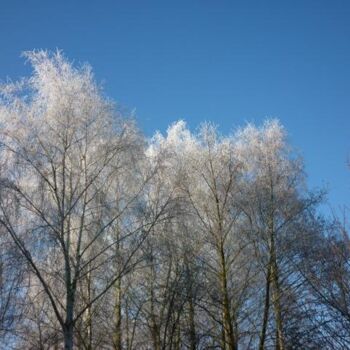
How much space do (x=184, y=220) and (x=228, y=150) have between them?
279 centimetres

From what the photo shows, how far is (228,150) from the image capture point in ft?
60.1

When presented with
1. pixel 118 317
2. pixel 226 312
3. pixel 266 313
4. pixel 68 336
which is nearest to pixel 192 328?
pixel 226 312

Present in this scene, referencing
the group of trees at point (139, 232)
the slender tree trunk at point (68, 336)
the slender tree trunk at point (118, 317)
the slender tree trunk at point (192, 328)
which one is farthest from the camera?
the slender tree trunk at point (118, 317)

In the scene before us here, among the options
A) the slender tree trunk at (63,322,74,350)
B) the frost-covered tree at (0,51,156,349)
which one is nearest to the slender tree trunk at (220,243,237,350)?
the frost-covered tree at (0,51,156,349)

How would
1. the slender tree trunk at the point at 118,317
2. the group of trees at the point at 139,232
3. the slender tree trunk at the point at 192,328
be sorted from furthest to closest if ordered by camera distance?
the slender tree trunk at the point at 118,317
the slender tree trunk at the point at 192,328
the group of trees at the point at 139,232

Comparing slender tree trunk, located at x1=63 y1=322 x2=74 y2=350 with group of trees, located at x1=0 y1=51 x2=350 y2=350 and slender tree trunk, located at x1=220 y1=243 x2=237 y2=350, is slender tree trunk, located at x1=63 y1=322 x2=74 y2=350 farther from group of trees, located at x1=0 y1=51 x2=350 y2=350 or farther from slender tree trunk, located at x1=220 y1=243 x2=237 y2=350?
slender tree trunk, located at x1=220 y1=243 x2=237 y2=350

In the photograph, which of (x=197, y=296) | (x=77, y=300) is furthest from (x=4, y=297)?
(x=197, y=296)

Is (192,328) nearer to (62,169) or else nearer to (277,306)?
(277,306)

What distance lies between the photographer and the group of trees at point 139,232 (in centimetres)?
1440

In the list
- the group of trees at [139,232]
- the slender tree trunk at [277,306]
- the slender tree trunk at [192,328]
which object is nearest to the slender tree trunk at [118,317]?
the group of trees at [139,232]

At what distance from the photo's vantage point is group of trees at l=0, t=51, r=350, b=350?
14.4 m

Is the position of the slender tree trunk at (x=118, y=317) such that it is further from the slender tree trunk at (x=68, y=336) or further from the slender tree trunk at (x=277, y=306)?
the slender tree trunk at (x=277, y=306)

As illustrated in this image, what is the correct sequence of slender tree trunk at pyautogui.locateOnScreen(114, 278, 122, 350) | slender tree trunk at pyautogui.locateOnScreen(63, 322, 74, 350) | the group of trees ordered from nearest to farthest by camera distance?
slender tree trunk at pyautogui.locateOnScreen(63, 322, 74, 350) → the group of trees → slender tree trunk at pyautogui.locateOnScreen(114, 278, 122, 350)

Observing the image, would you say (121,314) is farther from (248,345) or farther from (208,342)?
(248,345)
